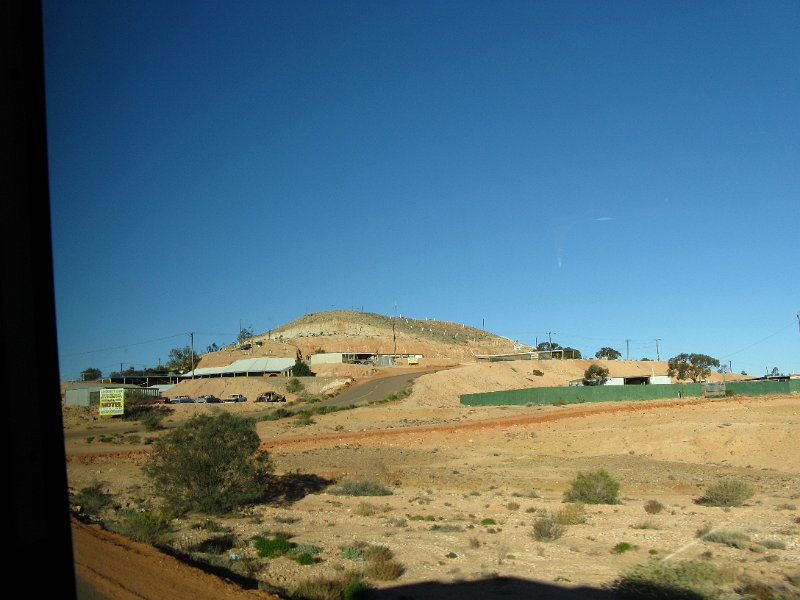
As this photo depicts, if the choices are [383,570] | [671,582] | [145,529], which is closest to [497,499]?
[383,570]

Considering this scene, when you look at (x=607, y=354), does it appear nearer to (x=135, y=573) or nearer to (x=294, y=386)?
(x=294, y=386)

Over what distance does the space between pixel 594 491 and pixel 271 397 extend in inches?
3364

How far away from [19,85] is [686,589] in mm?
12765

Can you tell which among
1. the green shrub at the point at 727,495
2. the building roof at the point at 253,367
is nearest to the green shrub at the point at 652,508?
the green shrub at the point at 727,495

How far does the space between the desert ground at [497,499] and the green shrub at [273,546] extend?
0.29m

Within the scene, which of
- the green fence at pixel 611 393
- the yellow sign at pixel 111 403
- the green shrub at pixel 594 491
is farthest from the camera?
the green fence at pixel 611 393

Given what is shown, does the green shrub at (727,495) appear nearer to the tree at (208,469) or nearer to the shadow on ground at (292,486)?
the shadow on ground at (292,486)

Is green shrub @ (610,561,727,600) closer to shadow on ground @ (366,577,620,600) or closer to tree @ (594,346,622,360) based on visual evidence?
shadow on ground @ (366,577,620,600)

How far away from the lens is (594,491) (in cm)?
2627

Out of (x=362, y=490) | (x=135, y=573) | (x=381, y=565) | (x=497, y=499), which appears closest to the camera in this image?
(x=135, y=573)

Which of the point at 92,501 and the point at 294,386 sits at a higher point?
the point at 92,501

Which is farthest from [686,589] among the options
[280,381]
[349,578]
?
[280,381]

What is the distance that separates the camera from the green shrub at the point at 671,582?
489 inches

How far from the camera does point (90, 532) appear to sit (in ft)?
52.3
